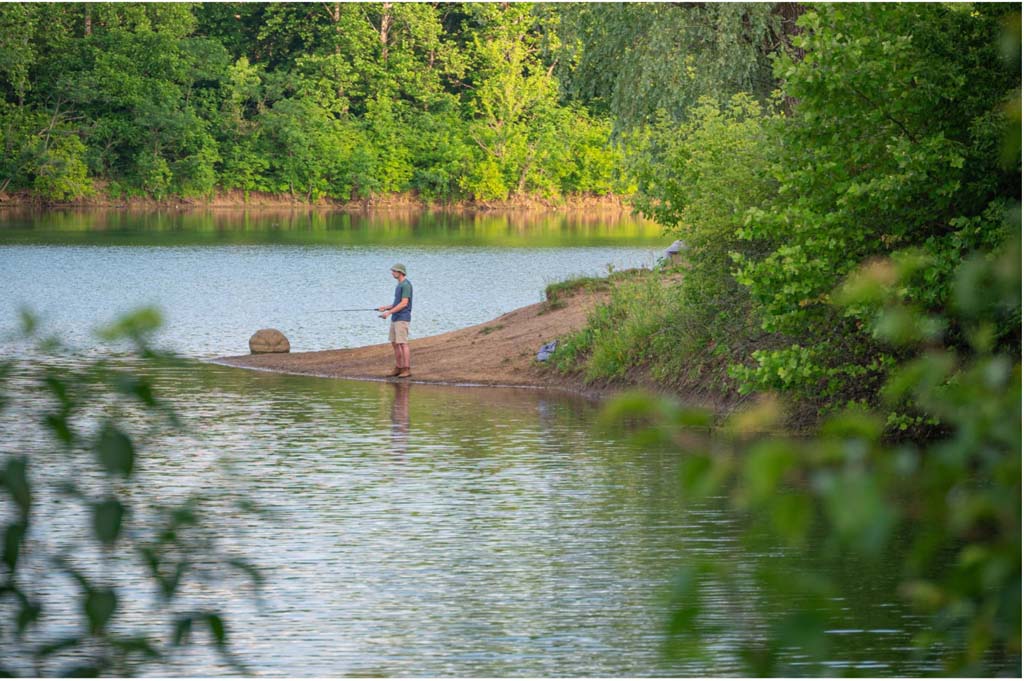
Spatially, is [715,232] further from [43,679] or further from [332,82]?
[332,82]

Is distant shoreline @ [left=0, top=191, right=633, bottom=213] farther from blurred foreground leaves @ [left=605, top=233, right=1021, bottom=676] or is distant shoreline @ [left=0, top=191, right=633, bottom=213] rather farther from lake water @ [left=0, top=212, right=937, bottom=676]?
blurred foreground leaves @ [left=605, top=233, right=1021, bottom=676]

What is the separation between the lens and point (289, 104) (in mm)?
82812

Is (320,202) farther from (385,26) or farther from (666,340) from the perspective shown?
(666,340)

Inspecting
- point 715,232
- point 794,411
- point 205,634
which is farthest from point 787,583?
point 715,232

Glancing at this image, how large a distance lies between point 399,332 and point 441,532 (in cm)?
1035

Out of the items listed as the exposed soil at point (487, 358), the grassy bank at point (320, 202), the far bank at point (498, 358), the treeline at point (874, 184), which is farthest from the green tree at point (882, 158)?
the grassy bank at point (320, 202)

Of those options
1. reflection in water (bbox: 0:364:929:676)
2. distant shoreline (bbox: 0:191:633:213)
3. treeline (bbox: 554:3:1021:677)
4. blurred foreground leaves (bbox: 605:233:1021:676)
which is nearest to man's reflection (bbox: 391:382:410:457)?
reflection in water (bbox: 0:364:929:676)

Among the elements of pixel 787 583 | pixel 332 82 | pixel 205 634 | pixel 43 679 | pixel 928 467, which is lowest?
pixel 205 634

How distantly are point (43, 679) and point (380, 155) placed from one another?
8363cm

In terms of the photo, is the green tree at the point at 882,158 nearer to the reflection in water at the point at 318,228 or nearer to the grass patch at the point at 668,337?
the grass patch at the point at 668,337

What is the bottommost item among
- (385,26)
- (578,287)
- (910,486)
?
(578,287)

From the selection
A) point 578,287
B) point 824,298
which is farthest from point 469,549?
point 578,287

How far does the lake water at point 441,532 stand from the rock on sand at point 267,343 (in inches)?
32.4

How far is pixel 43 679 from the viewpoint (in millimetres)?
4586
